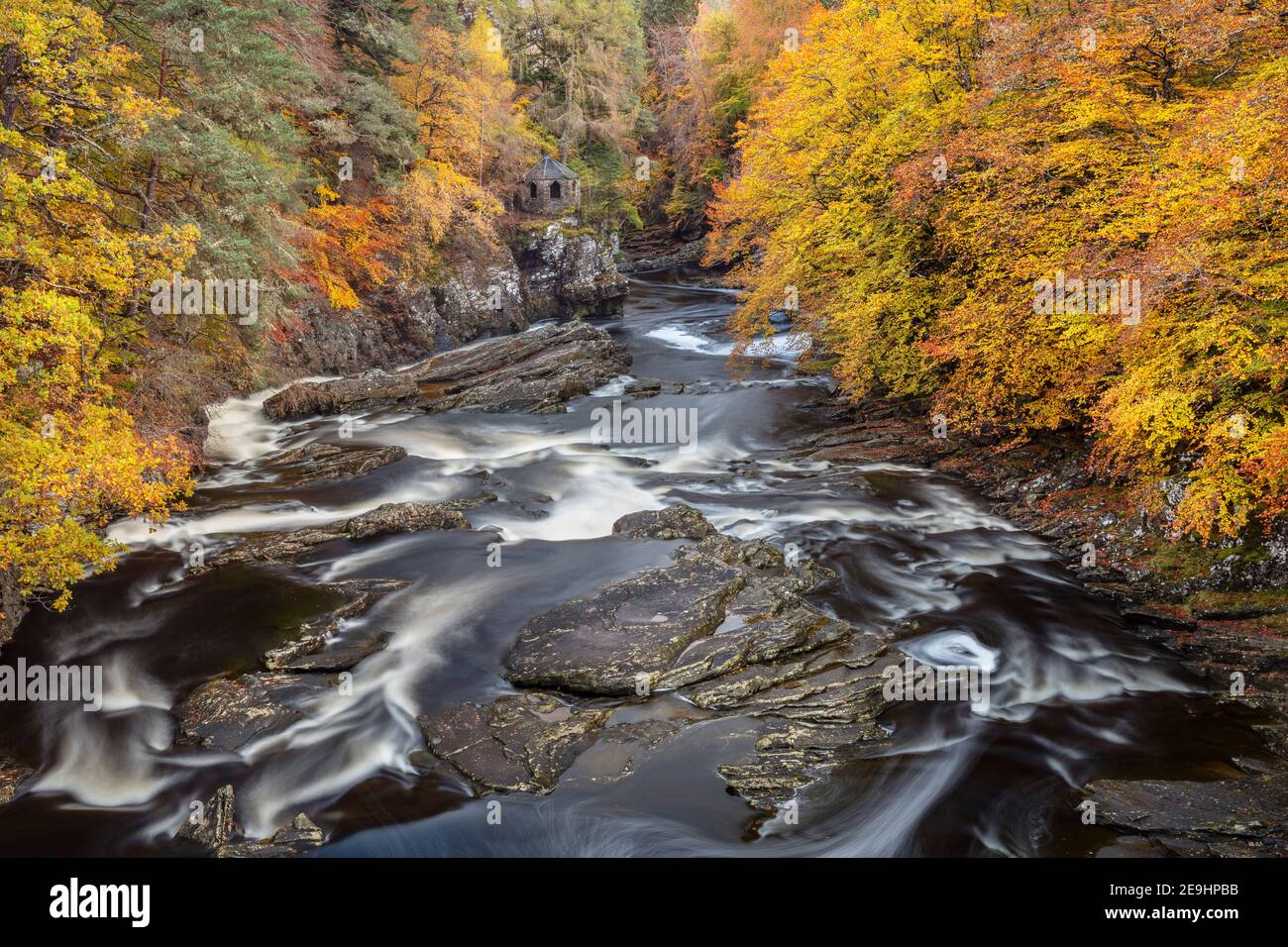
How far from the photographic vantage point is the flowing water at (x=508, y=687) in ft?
22.5

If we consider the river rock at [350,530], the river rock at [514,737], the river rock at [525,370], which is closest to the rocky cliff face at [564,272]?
the river rock at [525,370]

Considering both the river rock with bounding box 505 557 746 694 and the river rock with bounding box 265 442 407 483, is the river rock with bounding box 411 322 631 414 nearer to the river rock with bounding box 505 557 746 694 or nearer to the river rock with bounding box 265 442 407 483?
the river rock with bounding box 265 442 407 483

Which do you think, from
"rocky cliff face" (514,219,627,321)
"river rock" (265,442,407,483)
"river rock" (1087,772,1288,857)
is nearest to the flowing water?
"river rock" (1087,772,1288,857)

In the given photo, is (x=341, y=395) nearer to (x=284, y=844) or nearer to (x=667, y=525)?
(x=667, y=525)

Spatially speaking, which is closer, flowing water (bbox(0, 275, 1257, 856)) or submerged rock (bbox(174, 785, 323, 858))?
submerged rock (bbox(174, 785, 323, 858))

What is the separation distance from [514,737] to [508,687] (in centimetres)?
106

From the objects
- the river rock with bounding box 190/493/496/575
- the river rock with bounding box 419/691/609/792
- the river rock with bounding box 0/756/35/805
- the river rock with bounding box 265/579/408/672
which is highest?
the river rock with bounding box 190/493/496/575

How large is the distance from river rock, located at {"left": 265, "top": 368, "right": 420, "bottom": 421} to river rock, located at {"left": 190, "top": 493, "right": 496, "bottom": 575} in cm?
815

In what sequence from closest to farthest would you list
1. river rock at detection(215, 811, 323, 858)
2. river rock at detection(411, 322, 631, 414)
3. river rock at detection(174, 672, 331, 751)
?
river rock at detection(215, 811, 323, 858), river rock at detection(174, 672, 331, 751), river rock at detection(411, 322, 631, 414)

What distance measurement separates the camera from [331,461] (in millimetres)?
16219

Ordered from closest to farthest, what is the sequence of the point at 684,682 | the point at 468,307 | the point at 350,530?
the point at 684,682, the point at 350,530, the point at 468,307

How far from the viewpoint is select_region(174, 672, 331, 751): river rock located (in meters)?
7.81

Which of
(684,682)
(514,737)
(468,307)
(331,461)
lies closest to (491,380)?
(468,307)

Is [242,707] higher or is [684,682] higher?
[684,682]
